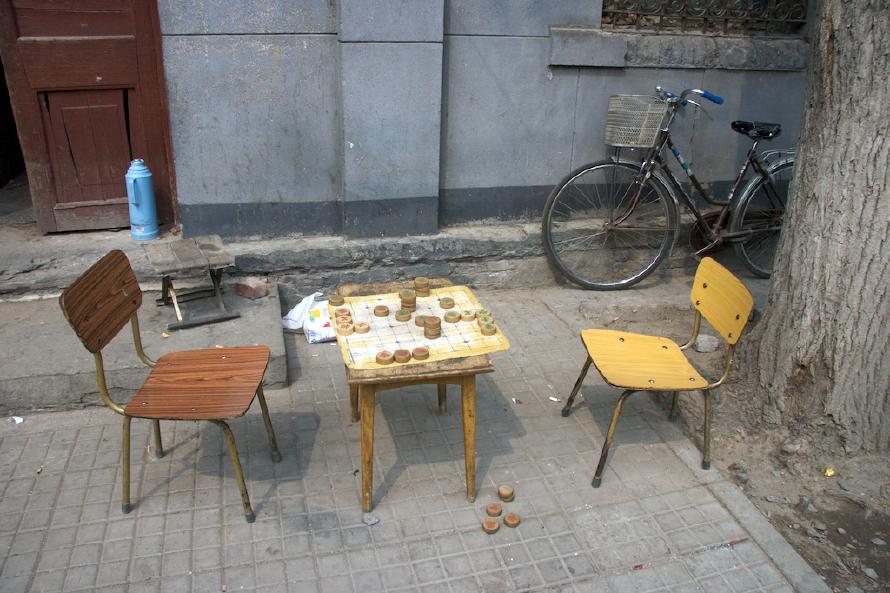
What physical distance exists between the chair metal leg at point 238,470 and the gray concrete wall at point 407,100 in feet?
8.03

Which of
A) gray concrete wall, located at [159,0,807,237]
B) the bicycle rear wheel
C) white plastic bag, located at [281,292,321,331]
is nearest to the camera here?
gray concrete wall, located at [159,0,807,237]

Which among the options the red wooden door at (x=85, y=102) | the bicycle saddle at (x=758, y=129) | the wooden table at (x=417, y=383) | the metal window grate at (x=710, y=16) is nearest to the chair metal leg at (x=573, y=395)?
the wooden table at (x=417, y=383)

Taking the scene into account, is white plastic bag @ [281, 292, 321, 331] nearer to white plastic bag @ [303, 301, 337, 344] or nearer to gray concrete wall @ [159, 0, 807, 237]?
white plastic bag @ [303, 301, 337, 344]

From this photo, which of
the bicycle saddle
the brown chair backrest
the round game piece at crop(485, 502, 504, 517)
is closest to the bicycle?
the bicycle saddle

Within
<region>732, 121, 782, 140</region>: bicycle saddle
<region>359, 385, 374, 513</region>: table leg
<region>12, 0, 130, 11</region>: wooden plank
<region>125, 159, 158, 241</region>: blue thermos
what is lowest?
<region>359, 385, 374, 513</region>: table leg

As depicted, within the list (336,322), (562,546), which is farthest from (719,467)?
(336,322)

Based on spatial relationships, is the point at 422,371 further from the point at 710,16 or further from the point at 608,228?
the point at 710,16

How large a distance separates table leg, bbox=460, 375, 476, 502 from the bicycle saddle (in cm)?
354

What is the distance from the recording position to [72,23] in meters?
4.99

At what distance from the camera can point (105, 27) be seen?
504 cm

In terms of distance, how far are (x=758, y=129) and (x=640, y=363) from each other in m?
2.76

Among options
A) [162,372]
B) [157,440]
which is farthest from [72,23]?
[157,440]

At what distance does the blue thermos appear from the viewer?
5.10 meters

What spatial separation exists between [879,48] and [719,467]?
212 cm
